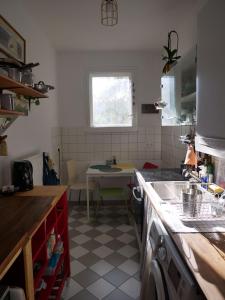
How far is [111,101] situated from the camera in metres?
3.65

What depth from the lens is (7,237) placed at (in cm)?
101

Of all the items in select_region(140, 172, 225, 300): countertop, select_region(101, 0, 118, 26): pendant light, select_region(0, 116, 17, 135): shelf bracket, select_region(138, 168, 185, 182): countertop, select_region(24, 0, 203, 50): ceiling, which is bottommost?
select_region(140, 172, 225, 300): countertop

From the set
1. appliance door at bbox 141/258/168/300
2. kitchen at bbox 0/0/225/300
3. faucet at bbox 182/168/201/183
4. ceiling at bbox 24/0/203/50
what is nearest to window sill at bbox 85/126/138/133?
kitchen at bbox 0/0/225/300

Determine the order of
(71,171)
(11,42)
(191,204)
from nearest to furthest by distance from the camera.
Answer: (191,204) < (11,42) < (71,171)

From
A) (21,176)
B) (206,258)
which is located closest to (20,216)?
(21,176)

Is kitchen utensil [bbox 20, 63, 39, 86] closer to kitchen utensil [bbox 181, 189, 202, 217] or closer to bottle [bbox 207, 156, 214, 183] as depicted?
kitchen utensil [bbox 181, 189, 202, 217]

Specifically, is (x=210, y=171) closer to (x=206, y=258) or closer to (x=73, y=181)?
(x=206, y=258)

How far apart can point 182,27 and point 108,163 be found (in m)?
2.06

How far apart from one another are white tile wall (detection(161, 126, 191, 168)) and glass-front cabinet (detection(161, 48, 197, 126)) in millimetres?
363

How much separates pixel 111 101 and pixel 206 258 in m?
3.04

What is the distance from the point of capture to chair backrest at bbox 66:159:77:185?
3.42 metres

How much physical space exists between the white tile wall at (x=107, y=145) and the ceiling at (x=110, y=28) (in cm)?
126

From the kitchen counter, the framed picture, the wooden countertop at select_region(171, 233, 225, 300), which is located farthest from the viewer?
the framed picture

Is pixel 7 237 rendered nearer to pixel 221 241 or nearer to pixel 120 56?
pixel 221 241
